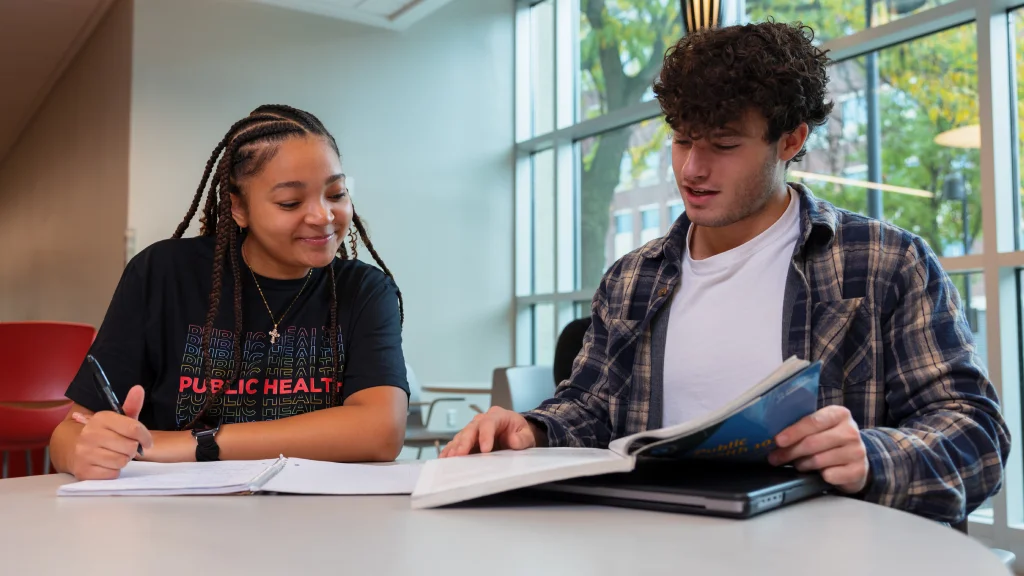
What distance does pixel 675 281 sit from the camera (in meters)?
1.49

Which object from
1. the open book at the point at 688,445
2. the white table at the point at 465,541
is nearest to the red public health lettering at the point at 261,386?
the white table at the point at 465,541

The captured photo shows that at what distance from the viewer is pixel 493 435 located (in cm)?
113

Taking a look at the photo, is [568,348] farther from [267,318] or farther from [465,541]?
[465,541]

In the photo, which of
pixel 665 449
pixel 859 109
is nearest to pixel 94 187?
pixel 859 109

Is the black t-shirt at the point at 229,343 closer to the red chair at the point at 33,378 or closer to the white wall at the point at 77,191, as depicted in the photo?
the red chair at the point at 33,378

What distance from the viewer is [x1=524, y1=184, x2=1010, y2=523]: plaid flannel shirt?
1029mm

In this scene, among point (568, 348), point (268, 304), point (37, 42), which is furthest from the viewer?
point (37, 42)

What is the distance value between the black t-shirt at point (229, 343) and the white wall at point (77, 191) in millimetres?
3777

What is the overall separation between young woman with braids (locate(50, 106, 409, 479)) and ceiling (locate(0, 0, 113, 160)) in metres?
4.52

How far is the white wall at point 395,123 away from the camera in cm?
505

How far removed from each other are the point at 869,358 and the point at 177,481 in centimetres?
91

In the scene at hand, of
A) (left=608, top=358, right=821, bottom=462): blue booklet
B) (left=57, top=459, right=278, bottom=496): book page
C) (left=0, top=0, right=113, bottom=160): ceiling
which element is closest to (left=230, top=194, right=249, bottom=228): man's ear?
(left=57, top=459, right=278, bottom=496): book page

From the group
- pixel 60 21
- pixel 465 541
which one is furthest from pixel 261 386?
pixel 60 21

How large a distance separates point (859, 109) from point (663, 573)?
4015mm
